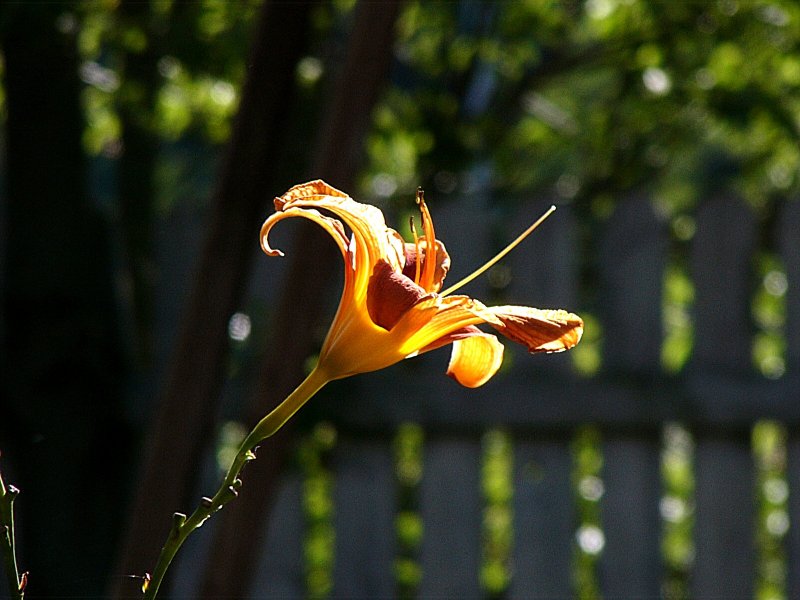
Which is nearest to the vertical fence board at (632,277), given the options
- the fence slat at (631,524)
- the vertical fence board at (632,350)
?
the vertical fence board at (632,350)

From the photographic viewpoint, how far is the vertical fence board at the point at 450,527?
6.83 ft

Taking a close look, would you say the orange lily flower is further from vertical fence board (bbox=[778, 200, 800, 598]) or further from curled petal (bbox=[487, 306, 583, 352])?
vertical fence board (bbox=[778, 200, 800, 598])

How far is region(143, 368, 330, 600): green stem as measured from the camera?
0.51 metres

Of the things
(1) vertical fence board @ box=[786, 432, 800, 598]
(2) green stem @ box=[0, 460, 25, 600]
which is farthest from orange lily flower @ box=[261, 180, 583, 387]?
(1) vertical fence board @ box=[786, 432, 800, 598]

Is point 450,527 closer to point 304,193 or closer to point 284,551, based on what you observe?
point 284,551

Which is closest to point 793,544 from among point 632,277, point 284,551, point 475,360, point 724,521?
point 724,521

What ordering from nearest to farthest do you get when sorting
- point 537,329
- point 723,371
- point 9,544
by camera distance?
1. point 9,544
2. point 537,329
3. point 723,371

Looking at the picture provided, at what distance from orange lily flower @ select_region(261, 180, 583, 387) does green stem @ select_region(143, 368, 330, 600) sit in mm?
19

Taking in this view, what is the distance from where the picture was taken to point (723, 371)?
2.04 metres

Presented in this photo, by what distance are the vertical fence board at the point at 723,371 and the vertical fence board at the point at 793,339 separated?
7 centimetres

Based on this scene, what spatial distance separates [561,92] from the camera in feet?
8.39

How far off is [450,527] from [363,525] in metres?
0.18

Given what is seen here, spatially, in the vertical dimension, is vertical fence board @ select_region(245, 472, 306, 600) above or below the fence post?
below

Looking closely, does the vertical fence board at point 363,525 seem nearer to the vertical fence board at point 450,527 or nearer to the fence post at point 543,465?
the vertical fence board at point 450,527
